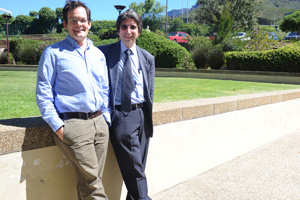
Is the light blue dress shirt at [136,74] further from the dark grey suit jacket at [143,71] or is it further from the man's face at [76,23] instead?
the man's face at [76,23]

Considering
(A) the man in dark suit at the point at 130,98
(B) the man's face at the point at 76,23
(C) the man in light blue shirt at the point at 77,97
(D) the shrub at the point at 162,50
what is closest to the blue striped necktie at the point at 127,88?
(A) the man in dark suit at the point at 130,98

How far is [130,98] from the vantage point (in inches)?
109

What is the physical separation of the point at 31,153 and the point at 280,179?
11.3 ft

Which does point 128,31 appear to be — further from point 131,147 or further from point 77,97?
point 131,147

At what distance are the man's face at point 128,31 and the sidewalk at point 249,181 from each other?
190cm

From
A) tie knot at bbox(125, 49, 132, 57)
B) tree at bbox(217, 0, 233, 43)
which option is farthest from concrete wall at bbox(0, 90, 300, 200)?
tree at bbox(217, 0, 233, 43)

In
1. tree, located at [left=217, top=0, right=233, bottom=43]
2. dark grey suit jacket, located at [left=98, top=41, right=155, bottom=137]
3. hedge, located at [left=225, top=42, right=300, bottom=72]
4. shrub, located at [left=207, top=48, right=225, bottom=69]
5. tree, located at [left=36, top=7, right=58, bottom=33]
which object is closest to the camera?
dark grey suit jacket, located at [left=98, top=41, right=155, bottom=137]

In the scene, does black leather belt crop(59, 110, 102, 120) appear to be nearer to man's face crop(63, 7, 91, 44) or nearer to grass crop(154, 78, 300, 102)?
man's face crop(63, 7, 91, 44)

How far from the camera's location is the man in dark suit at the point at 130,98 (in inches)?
109

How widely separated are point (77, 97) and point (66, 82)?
0.13m

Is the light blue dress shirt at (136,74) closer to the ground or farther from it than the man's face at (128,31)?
closer to the ground

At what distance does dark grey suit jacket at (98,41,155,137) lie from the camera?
2730 millimetres

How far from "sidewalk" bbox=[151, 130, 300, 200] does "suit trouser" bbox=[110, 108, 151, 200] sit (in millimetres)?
837

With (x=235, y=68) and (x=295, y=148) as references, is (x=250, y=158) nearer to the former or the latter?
(x=295, y=148)
